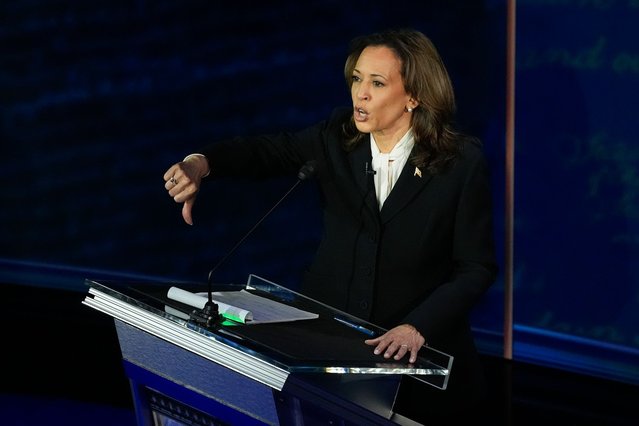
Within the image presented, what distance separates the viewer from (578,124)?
3.32m

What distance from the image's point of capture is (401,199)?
7.41ft

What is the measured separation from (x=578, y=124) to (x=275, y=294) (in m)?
1.49

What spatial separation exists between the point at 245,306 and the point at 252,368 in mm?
317

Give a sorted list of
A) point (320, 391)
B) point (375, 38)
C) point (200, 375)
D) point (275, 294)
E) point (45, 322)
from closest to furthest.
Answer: point (320, 391)
point (200, 375)
point (275, 294)
point (375, 38)
point (45, 322)

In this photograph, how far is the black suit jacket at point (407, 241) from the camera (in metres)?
2.23

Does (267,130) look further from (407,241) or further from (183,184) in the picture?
(183,184)

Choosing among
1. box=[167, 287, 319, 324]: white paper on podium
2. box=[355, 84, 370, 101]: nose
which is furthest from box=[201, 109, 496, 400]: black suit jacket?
box=[167, 287, 319, 324]: white paper on podium

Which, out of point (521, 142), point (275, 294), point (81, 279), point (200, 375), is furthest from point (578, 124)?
point (81, 279)

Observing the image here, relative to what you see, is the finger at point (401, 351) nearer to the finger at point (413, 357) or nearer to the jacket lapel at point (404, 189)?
the finger at point (413, 357)

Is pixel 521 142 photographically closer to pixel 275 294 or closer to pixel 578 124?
pixel 578 124

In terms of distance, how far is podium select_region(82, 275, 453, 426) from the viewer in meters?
1.67

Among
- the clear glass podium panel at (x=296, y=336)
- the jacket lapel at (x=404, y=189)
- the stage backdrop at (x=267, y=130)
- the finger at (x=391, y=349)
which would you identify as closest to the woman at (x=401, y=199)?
the jacket lapel at (x=404, y=189)

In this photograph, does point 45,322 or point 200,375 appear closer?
point 200,375

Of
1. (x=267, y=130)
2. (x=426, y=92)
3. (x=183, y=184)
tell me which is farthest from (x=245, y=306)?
(x=267, y=130)
